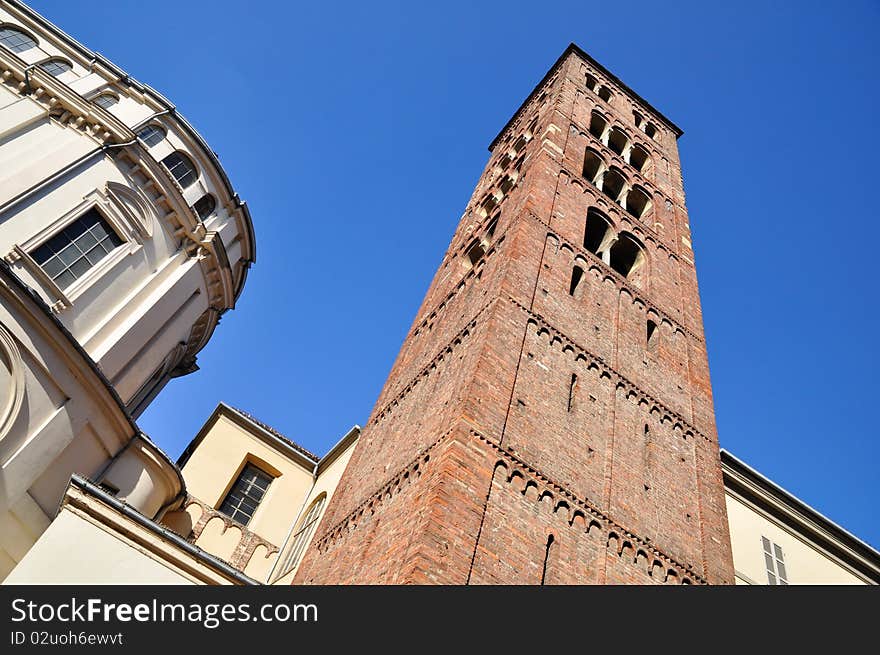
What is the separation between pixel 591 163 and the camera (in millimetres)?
20375

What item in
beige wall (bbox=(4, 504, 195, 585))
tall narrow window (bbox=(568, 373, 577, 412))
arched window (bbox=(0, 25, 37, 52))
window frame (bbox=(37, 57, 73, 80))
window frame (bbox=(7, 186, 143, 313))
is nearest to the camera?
beige wall (bbox=(4, 504, 195, 585))

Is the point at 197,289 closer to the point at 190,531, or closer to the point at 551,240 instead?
the point at 190,531

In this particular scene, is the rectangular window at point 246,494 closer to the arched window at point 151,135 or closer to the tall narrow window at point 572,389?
the arched window at point 151,135

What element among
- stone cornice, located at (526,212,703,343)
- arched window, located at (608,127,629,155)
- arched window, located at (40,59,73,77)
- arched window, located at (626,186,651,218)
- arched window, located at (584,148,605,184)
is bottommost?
stone cornice, located at (526,212,703,343)

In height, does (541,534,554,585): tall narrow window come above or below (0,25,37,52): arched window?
below

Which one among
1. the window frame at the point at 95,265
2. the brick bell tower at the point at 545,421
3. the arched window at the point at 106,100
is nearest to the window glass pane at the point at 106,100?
the arched window at the point at 106,100

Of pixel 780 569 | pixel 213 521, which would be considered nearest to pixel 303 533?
pixel 213 521

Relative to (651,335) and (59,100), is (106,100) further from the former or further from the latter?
(651,335)

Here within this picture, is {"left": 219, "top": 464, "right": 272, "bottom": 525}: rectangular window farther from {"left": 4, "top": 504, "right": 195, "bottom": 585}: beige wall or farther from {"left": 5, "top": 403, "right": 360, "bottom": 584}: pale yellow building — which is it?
{"left": 4, "top": 504, "right": 195, "bottom": 585}: beige wall

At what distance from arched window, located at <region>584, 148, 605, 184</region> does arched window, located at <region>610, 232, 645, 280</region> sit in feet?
10.6

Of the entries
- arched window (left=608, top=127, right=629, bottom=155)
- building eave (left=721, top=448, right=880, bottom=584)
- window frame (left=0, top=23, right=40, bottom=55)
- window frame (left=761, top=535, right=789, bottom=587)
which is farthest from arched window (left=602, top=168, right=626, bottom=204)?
window frame (left=0, top=23, right=40, bottom=55)

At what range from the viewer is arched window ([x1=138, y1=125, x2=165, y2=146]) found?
18391 millimetres

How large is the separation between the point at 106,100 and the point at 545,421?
15294 mm
